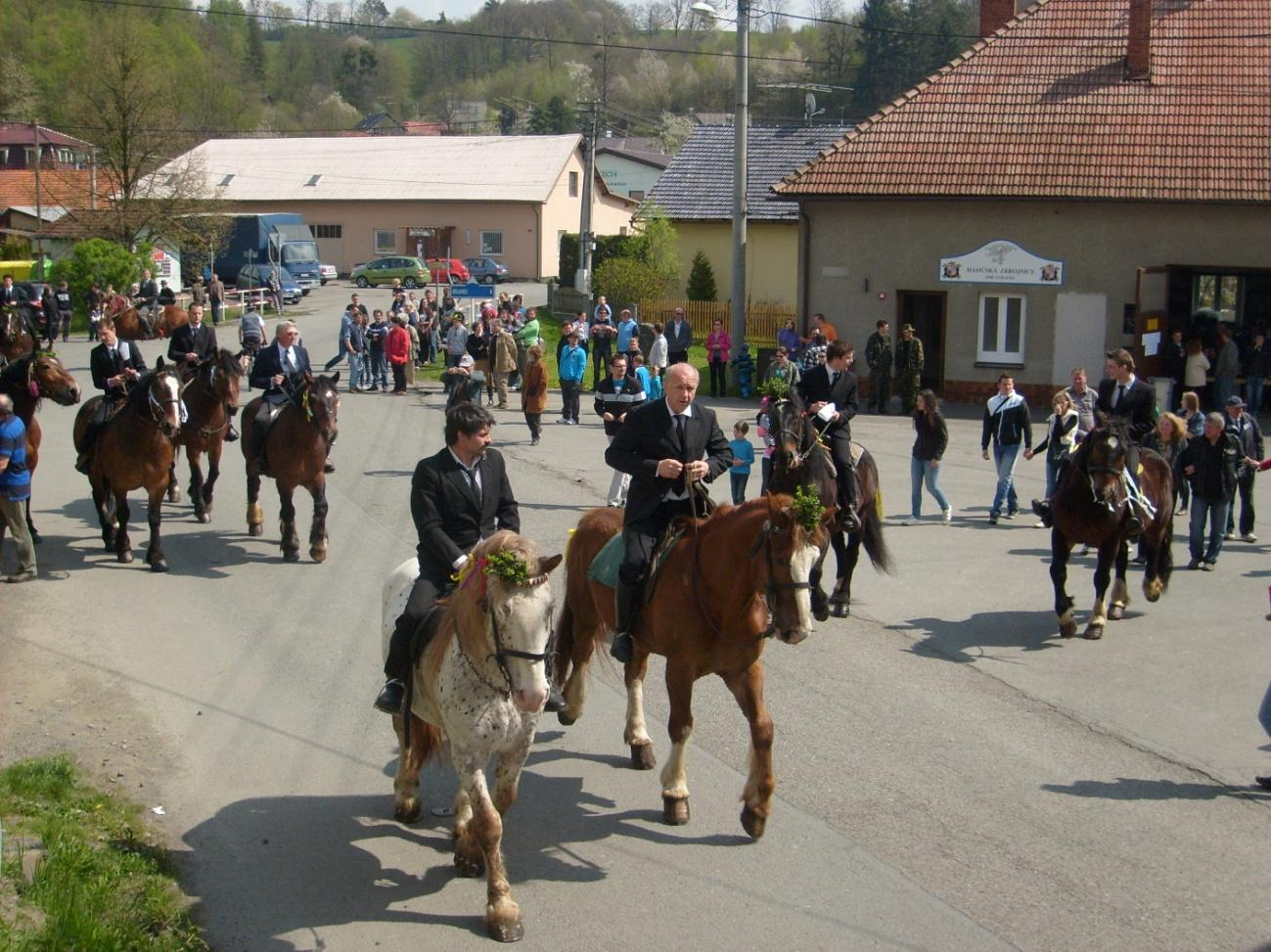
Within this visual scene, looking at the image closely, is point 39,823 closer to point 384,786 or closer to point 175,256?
point 384,786

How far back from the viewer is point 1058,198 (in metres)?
26.8

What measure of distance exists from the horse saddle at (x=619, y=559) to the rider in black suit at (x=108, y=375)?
796cm

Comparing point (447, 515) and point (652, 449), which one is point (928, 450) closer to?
point (652, 449)

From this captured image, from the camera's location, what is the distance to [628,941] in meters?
6.23

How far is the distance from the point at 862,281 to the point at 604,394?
462 inches

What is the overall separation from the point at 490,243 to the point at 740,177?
3832 centimetres

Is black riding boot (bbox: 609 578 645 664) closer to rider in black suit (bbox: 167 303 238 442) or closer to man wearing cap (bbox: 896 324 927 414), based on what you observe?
rider in black suit (bbox: 167 303 238 442)

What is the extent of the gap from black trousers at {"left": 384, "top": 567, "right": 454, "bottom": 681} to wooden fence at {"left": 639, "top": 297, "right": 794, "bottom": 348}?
1203 inches

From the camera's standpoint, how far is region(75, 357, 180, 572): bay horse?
13422 mm

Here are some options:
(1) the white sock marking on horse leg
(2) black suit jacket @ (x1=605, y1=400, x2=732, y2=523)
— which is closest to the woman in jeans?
(2) black suit jacket @ (x1=605, y1=400, x2=732, y2=523)

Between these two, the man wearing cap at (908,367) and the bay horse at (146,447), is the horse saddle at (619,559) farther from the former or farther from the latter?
the man wearing cap at (908,367)

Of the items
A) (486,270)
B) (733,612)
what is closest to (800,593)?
(733,612)

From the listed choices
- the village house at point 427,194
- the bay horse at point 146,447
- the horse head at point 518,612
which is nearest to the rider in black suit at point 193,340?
the bay horse at point 146,447

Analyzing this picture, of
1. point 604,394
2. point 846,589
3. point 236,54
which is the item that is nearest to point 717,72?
point 236,54
